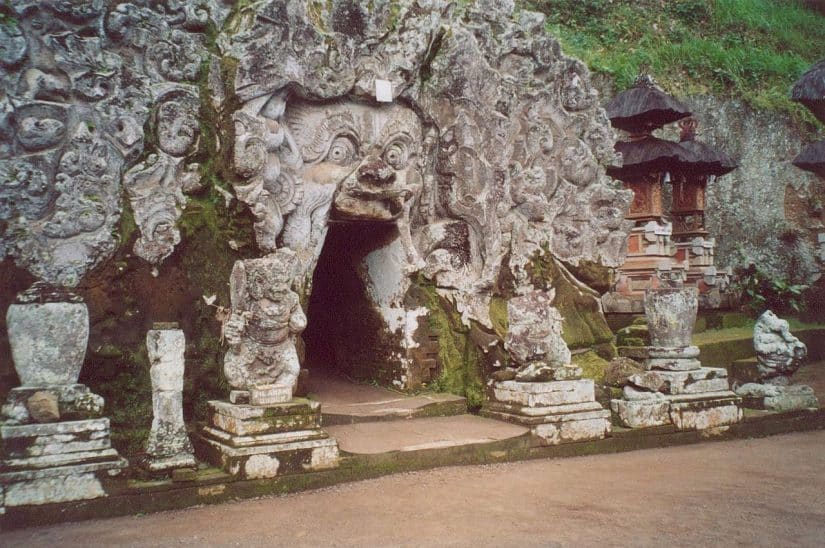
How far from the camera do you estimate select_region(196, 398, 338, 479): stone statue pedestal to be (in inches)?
214

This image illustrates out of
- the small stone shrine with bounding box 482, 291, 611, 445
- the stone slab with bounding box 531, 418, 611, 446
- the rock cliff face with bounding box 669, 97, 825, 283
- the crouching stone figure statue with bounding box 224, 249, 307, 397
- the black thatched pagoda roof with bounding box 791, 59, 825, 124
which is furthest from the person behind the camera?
the rock cliff face with bounding box 669, 97, 825, 283

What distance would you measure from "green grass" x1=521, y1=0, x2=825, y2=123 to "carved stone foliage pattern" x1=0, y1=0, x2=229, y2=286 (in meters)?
15.1

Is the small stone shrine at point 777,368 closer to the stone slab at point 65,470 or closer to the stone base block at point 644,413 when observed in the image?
the stone base block at point 644,413

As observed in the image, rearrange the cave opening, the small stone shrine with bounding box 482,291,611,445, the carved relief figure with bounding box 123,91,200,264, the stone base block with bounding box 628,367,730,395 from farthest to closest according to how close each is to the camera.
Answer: the cave opening, the stone base block with bounding box 628,367,730,395, the small stone shrine with bounding box 482,291,611,445, the carved relief figure with bounding box 123,91,200,264

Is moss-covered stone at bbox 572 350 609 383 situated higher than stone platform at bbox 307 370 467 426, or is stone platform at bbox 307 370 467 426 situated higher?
moss-covered stone at bbox 572 350 609 383

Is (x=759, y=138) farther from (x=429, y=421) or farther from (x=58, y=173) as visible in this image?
(x=58, y=173)

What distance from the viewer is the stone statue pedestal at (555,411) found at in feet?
22.1

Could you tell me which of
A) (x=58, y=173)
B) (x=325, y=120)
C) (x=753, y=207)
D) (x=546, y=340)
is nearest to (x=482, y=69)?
(x=325, y=120)

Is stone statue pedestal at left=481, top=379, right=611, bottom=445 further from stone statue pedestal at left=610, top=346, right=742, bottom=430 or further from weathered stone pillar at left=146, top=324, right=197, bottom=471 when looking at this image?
weathered stone pillar at left=146, top=324, right=197, bottom=471

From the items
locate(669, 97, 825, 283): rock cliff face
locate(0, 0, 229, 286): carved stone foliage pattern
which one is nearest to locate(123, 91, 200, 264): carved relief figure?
locate(0, 0, 229, 286): carved stone foliage pattern

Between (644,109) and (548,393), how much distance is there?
354 inches

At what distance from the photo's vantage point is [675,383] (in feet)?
24.4

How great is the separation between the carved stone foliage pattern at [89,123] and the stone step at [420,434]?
7.26 ft

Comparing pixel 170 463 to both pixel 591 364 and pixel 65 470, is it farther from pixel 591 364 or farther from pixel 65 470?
pixel 591 364
